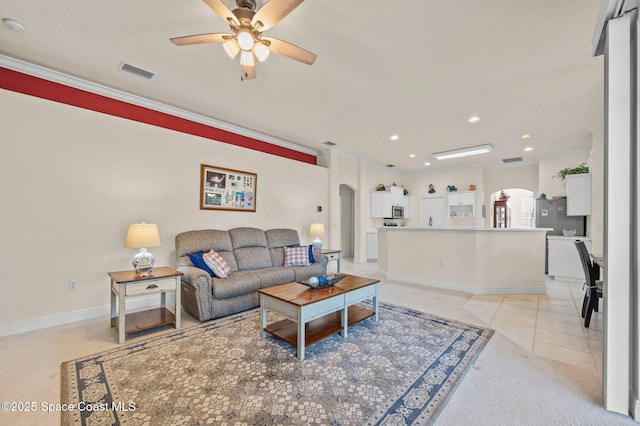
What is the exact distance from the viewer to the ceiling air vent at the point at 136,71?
10.00 ft

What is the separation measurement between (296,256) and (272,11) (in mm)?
3428

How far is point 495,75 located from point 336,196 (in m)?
4.04

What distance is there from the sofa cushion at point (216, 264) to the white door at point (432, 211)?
686 centimetres

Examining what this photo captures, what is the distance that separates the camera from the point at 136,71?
3162mm

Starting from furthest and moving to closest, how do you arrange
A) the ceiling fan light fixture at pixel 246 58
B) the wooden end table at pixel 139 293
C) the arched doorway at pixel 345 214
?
the arched doorway at pixel 345 214, the wooden end table at pixel 139 293, the ceiling fan light fixture at pixel 246 58

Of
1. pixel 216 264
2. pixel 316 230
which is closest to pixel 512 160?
pixel 316 230

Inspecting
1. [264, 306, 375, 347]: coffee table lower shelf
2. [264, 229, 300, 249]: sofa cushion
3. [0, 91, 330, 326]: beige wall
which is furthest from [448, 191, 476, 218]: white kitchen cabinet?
[0, 91, 330, 326]: beige wall

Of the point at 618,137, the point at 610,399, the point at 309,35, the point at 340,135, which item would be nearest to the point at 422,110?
the point at 340,135

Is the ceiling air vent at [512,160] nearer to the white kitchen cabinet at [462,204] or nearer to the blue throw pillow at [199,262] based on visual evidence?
the white kitchen cabinet at [462,204]

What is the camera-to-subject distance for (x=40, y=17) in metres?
2.33

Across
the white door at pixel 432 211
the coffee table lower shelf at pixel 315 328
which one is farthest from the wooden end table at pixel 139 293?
the white door at pixel 432 211

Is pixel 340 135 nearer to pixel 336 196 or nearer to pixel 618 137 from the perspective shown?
pixel 336 196

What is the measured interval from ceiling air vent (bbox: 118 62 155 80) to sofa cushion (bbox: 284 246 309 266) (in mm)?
3075

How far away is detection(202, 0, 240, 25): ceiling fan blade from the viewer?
1.80 metres
